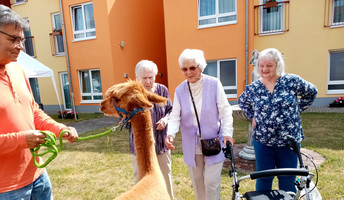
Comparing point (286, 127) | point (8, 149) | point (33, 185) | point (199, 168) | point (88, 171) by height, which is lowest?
point (88, 171)

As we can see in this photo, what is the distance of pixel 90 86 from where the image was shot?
13.2 meters

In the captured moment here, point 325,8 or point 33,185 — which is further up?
point 325,8

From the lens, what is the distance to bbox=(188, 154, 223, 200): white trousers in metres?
2.53

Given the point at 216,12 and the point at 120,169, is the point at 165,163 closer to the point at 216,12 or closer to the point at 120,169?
the point at 120,169

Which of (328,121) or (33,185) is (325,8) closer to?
(328,121)

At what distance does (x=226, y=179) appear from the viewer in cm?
403

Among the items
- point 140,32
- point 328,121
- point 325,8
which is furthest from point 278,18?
point 140,32

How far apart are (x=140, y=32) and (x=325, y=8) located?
1030 centimetres

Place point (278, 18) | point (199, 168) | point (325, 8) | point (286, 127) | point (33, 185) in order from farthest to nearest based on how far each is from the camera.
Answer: point (278, 18) → point (325, 8) → point (199, 168) → point (286, 127) → point (33, 185)

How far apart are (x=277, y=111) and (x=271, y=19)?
9.91 m

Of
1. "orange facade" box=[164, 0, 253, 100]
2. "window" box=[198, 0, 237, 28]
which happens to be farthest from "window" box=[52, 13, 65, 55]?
"window" box=[198, 0, 237, 28]

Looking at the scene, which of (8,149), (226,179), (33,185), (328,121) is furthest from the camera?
(328,121)

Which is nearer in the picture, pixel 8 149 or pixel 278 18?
pixel 8 149

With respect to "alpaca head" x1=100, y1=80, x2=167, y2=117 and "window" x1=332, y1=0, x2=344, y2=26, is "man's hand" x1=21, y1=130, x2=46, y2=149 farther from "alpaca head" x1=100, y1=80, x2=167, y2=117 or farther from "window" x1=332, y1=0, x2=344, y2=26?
"window" x1=332, y1=0, x2=344, y2=26
